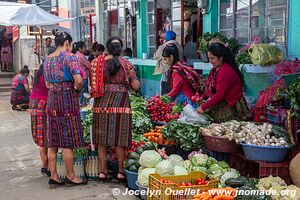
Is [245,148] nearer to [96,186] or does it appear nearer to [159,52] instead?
[96,186]

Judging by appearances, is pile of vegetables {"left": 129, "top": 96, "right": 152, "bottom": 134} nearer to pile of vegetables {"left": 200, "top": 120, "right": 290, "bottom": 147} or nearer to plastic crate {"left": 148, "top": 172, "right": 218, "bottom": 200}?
pile of vegetables {"left": 200, "top": 120, "right": 290, "bottom": 147}

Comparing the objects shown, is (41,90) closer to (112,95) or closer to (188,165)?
(112,95)

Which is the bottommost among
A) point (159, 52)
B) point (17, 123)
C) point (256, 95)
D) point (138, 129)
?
point (17, 123)

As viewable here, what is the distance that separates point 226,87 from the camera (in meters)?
4.97

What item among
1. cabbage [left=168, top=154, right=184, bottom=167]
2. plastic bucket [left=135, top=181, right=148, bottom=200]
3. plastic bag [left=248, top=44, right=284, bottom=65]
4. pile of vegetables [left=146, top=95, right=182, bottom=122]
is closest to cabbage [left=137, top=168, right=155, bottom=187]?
plastic bucket [left=135, top=181, right=148, bottom=200]

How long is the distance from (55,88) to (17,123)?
608 centimetres

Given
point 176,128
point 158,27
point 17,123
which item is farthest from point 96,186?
point 17,123

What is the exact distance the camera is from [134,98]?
714 cm

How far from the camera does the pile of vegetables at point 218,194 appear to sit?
12.4 ft

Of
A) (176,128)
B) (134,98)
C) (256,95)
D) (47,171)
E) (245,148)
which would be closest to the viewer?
(245,148)

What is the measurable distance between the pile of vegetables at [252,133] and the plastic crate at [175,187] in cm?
62

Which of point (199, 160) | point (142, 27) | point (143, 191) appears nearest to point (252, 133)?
point (199, 160)

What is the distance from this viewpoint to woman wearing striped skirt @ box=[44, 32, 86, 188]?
4980mm

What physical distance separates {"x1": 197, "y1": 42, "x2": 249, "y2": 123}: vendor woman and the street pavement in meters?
1.45
